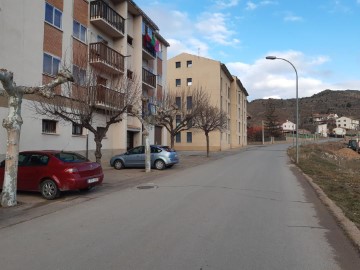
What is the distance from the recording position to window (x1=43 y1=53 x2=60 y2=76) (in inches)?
781

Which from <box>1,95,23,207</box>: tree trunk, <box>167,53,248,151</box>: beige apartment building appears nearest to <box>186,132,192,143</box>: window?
<box>167,53,248,151</box>: beige apartment building

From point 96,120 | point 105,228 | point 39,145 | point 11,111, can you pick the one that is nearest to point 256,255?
point 105,228

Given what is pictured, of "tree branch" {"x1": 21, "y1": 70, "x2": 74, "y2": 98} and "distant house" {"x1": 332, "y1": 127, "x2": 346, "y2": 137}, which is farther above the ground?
"distant house" {"x1": 332, "y1": 127, "x2": 346, "y2": 137}

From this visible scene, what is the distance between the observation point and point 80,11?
2348cm

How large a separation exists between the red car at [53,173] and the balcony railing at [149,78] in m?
20.6

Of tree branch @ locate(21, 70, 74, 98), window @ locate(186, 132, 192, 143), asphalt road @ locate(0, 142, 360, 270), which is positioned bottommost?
asphalt road @ locate(0, 142, 360, 270)

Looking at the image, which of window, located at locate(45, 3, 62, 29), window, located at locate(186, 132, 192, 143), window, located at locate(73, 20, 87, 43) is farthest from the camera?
window, located at locate(186, 132, 192, 143)

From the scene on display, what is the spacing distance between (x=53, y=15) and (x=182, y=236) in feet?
59.1

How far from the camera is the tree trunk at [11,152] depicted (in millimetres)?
9703

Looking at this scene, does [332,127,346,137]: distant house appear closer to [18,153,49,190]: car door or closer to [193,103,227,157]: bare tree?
[193,103,227,157]: bare tree

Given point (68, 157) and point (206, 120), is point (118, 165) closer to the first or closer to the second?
point (68, 157)

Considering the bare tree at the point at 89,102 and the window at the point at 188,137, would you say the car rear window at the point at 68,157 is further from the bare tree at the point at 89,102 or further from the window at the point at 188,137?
the window at the point at 188,137

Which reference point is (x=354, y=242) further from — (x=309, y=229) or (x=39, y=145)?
(x=39, y=145)

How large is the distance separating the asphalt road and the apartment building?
10.3 meters
